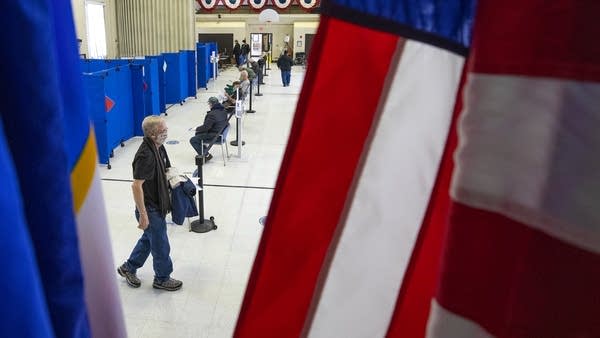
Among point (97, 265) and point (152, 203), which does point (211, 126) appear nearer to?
point (152, 203)

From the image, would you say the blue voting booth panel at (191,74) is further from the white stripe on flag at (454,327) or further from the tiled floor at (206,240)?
the white stripe on flag at (454,327)

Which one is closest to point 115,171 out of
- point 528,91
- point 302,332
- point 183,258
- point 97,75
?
point 97,75

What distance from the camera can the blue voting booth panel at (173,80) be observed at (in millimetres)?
14062

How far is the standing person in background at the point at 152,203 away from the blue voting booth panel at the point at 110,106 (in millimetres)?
3274

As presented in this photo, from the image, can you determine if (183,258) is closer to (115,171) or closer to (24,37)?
(115,171)

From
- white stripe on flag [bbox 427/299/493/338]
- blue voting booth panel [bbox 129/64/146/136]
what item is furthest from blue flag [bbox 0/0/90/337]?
blue voting booth panel [bbox 129/64/146/136]

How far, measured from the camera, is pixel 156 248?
174 inches

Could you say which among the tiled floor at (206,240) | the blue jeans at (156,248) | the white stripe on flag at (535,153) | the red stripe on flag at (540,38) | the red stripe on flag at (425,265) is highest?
the red stripe on flag at (540,38)

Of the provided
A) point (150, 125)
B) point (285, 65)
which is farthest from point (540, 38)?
point (285, 65)

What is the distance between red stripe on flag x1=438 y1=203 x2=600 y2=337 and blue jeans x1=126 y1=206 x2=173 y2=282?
13.2 ft

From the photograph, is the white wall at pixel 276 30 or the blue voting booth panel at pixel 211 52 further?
the white wall at pixel 276 30

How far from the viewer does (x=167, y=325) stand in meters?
4.07

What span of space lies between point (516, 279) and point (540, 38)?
0.30 m

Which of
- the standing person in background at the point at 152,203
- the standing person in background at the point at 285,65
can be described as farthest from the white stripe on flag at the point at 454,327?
the standing person in background at the point at 285,65
